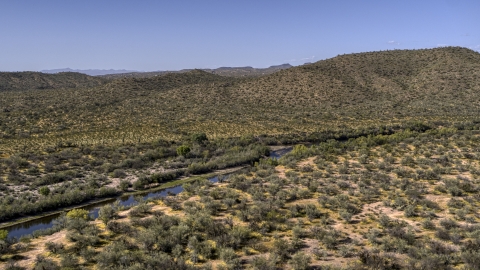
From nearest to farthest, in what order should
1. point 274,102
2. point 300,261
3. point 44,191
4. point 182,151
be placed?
point 300,261, point 44,191, point 182,151, point 274,102

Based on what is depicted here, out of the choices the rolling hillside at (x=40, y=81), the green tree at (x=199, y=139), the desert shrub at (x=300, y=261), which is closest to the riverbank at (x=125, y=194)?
the green tree at (x=199, y=139)

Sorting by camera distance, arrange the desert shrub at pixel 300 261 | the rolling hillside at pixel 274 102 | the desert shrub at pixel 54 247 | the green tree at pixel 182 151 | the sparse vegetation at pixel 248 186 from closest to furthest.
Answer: the desert shrub at pixel 300 261, the sparse vegetation at pixel 248 186, the desert shrub at pixel 54 247, the green tree at pixel 182 151, the rolling hillside at pixel 274 102

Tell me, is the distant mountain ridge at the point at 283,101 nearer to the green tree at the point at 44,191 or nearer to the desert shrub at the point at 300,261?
the green tree at the point at 44,191

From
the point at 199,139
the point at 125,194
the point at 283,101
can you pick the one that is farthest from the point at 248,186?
the point at 283,101

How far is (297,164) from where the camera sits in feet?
90.8

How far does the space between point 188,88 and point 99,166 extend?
2295 inches

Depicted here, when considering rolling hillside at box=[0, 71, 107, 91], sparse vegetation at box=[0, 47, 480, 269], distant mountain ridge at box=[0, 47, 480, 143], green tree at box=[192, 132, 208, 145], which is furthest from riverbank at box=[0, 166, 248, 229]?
rolling hillside at box=[0, 71, 107, 91]

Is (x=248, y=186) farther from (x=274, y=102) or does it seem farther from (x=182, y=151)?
(x=274, y=102)

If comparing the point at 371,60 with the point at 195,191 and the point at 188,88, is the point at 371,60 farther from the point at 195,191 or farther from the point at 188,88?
the point at 195,191

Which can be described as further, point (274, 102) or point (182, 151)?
point (274, 102)

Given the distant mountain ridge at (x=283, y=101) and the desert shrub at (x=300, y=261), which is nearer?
the desert shrub at (x=300, y=261)

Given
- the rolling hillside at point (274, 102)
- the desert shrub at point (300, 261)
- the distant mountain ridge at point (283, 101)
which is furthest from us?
the distant mountain ridge at point (283, 101)

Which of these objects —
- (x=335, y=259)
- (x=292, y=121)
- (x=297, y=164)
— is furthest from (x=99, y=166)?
(x=292, y=121)

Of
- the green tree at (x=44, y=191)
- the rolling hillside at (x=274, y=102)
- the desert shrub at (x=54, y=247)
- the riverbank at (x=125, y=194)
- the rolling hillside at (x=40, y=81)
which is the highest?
the rolling hillside at (x=40, y=81)
